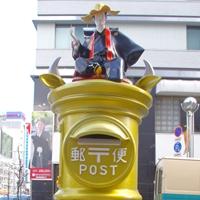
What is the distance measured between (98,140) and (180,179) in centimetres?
1020

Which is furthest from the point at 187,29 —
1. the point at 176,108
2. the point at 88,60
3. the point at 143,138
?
the point at 88,60

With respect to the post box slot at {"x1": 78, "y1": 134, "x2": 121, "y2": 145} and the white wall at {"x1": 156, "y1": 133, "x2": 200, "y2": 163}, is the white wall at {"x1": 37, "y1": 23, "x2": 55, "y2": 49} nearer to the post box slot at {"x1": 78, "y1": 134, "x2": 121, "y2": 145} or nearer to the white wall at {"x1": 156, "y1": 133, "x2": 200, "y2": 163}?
the white wall at {"x1": 156, "y1": 133, "x2": 200, "y2": 163}

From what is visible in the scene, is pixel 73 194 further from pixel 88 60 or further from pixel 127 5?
pixel 127 5

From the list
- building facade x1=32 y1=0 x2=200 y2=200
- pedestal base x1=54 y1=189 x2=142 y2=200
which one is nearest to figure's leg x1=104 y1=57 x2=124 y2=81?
pedestal base x1=54 y1=189 x2=142 y2=200

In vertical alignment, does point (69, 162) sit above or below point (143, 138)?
below

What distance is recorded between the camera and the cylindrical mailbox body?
318cm

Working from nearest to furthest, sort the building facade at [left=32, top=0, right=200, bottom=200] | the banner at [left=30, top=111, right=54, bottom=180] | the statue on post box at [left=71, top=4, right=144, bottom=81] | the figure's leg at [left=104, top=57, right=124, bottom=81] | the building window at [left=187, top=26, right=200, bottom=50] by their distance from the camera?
the figure's leg at [left=104, top=57, right=124, bottom=81] < the statue on post box at [left=71, top=4, right=144, bottom=81] < the banner at [left=30, top=111, right=54, bottom=180] < the building facade at [left=32, top=0, right=200, bottom=200] < the building window at [left=187, top=26, right=200, bottom=50]

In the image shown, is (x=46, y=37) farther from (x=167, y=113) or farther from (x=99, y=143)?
(x=99, y=143)

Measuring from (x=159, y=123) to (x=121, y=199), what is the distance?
60.9ft

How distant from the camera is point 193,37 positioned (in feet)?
73.8

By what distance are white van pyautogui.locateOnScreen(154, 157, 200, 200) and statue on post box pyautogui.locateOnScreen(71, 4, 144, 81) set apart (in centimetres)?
987

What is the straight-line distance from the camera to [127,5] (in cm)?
2214

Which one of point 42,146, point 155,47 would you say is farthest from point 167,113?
point 42,146

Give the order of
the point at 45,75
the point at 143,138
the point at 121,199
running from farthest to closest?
the point at 143,138
the point at 45,75
the point at 121,199
